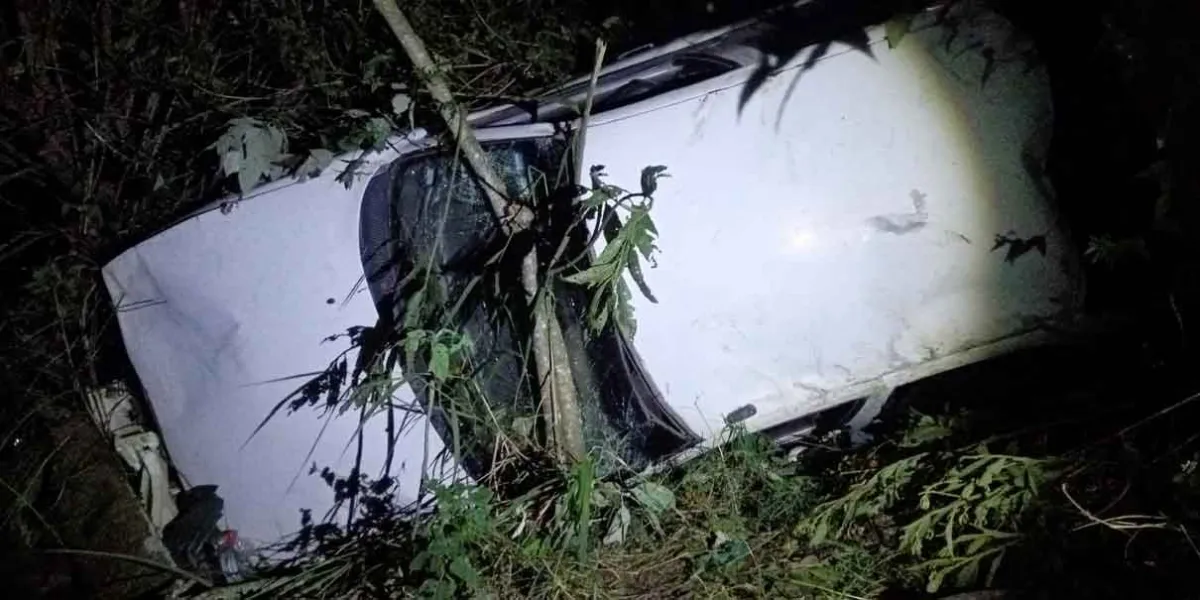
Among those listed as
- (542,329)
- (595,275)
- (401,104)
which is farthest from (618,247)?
(401,104)

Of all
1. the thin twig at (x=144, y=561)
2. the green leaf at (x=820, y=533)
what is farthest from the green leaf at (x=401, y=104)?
the green leaf at (x=820, y=533)

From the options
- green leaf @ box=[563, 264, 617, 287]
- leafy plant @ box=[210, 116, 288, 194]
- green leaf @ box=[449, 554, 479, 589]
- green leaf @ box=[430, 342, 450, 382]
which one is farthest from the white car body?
leafy plant @ box=[210, 116, 288, 194]

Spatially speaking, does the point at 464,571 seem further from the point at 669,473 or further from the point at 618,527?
the point at 669,473

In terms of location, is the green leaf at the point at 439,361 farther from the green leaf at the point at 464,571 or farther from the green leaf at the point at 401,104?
the green leaf at the point at 401,104

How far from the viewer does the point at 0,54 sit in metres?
3.82

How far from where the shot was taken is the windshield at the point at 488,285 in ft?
8.55

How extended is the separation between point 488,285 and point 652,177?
594mm

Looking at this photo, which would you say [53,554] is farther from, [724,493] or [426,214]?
[724,493]

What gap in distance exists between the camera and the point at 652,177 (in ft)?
8.14

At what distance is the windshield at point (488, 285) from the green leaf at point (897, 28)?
0.97m

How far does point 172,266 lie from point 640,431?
60.5 inches

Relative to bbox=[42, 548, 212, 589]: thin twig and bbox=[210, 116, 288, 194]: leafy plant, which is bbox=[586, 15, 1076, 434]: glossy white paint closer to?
bbox=[210, 116, 288, 194]: leafy plant

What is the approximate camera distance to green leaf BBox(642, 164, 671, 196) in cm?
247

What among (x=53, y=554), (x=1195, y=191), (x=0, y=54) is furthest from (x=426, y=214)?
(x=0, y=54)
